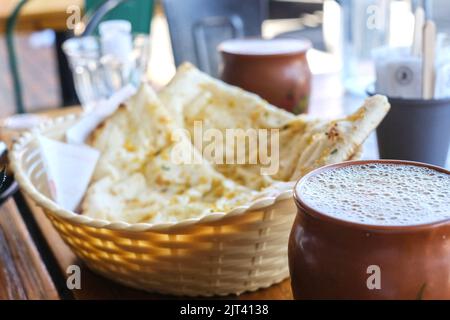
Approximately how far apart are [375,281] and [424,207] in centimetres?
7

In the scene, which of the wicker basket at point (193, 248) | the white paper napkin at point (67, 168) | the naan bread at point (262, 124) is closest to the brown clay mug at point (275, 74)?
the naan bread at point (262, 124)

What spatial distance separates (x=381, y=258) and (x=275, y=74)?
2.18 feet

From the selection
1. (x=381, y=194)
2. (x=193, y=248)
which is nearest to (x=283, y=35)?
(x=193, y=248)

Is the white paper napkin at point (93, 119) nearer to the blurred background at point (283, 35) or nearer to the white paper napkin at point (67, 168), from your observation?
the white paper napkin at point (67, 168)

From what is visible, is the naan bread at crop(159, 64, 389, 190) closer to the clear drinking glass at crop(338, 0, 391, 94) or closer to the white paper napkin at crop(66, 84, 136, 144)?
the white paper napkin at crop(66, 84, 136, 144)

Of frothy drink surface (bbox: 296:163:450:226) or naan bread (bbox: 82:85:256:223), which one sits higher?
frothy drink surface (bbox: 296:163:450:226)

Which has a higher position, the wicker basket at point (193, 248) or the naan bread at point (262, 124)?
the naan bread at point (262, 124)

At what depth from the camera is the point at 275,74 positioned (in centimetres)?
103

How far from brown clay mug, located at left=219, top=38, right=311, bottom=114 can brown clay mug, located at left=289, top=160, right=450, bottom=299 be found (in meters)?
0.63

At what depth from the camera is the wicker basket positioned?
0.59 m

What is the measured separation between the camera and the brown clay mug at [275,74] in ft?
3.36

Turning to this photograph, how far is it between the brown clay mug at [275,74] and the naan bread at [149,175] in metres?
0.20

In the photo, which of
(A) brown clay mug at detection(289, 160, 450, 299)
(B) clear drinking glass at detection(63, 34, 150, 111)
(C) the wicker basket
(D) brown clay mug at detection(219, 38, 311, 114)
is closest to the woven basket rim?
(C) the wicker basket
